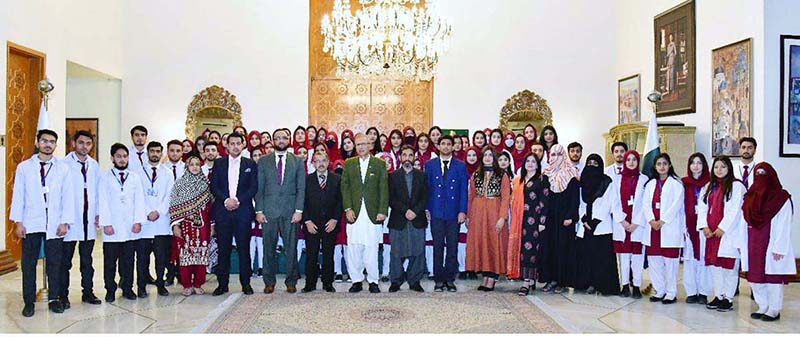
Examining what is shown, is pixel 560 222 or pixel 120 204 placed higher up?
pixel 120 204

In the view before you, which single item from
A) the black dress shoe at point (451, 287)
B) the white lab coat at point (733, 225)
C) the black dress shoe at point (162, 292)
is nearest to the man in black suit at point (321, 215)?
the black dress shoe at point (451, 287)

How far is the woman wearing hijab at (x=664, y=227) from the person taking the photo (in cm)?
608

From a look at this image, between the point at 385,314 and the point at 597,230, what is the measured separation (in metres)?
2.17

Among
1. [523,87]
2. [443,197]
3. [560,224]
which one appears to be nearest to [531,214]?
[560,224]

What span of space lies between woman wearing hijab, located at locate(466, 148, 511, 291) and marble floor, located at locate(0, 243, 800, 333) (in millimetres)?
266

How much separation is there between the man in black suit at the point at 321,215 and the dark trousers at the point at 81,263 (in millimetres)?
1846

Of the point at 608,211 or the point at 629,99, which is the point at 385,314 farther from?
the point at 629,99

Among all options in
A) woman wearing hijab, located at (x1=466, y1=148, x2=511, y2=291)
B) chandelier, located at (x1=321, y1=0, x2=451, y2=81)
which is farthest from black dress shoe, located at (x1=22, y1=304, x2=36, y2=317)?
chandelier, located at (x1=321, y1=0, x2=451, y2=81)

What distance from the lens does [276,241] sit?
6449 mm

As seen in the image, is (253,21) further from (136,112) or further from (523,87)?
(523,87)

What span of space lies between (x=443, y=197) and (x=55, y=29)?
600 cm

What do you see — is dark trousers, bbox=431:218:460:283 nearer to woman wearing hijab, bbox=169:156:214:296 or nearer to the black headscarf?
the black headscarf

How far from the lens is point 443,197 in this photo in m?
6.60

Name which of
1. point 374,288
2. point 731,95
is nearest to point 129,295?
point 374,288
